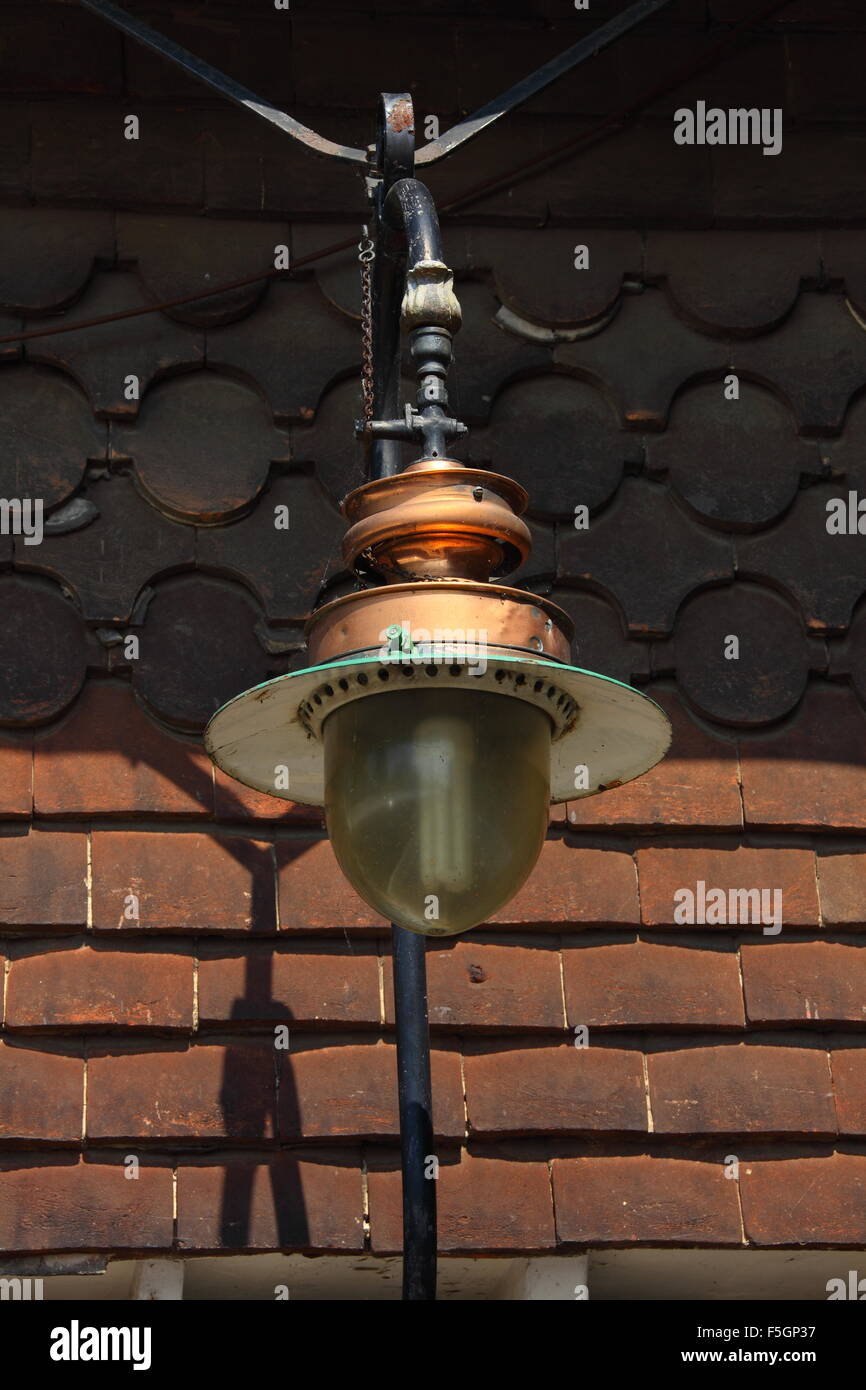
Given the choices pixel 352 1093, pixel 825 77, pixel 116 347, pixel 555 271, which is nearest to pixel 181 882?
pixel 352 1093

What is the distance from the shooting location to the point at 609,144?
13.3ft

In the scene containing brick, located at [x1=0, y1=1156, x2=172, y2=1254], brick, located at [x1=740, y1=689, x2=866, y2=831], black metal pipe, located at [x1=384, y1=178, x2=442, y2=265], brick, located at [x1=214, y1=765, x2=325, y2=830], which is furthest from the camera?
brick, located at [x1=740, y1=689, x2=866, y2=831]

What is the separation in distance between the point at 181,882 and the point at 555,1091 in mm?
721

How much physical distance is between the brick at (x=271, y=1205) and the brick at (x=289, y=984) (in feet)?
0.78

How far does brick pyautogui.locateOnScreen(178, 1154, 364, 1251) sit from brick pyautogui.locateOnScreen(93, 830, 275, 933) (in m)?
0.41

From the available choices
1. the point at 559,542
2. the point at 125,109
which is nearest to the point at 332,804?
the point at 559,542

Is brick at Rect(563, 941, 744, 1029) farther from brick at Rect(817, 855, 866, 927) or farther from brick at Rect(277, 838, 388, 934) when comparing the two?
brick at Rect(277, 838, 388, 934)

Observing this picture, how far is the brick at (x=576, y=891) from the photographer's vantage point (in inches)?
138

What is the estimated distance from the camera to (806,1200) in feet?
11.0

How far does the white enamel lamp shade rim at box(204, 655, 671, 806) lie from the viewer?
242cm

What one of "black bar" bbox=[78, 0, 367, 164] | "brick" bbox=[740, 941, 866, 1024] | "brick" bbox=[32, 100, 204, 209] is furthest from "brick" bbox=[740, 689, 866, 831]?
"brick" bbox=[32, 100, 204, 209]

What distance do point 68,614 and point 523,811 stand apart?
1419 mm

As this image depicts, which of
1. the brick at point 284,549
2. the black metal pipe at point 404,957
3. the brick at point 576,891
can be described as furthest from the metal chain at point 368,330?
the brick at point 576,891

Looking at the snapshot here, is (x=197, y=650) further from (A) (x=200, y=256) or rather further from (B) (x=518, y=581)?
(A) (x=200, y=256)
